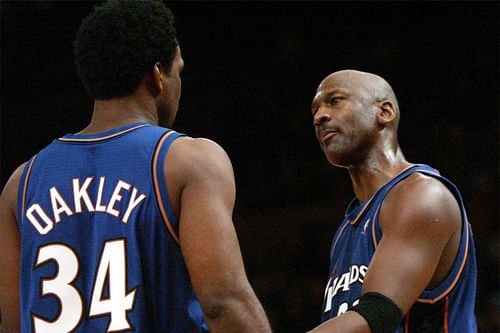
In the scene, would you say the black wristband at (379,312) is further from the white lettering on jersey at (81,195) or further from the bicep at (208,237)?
the white lettering on jersey at (81,195)

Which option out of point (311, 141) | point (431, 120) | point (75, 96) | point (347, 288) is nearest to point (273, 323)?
point (311, 141)

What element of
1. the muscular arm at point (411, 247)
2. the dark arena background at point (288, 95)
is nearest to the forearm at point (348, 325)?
the muscular arm at point (411, 247)

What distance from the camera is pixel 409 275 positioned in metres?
2.94

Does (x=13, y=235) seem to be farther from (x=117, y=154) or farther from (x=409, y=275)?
(x=409, y=275)

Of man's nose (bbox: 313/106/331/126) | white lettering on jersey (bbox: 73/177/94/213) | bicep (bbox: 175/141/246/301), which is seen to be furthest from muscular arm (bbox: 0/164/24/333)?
man's nose (bbox: 313/106/331/126)

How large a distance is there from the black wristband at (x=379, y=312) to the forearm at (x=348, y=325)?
2 cm

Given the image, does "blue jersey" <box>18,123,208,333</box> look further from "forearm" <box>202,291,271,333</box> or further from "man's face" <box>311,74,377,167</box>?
"man's face" <box>311,74,377,167</box>

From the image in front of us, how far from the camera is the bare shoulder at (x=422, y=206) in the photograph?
3.02 meters

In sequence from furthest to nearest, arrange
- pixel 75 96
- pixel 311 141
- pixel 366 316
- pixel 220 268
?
pixel 75 96 → pixel 311 141 → pixel 366 316 → pixel 220 268

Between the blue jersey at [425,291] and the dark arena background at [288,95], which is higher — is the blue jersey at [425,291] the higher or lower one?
the lower one

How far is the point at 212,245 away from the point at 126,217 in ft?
0.89

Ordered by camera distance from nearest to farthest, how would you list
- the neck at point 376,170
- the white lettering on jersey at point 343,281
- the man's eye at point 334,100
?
the white lettering on jersey at point 343,281 → the neck at point 376,170 → the man's eye at point 334,100

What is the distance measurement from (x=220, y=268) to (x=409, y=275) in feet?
2.93

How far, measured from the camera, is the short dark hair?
2520 mm
